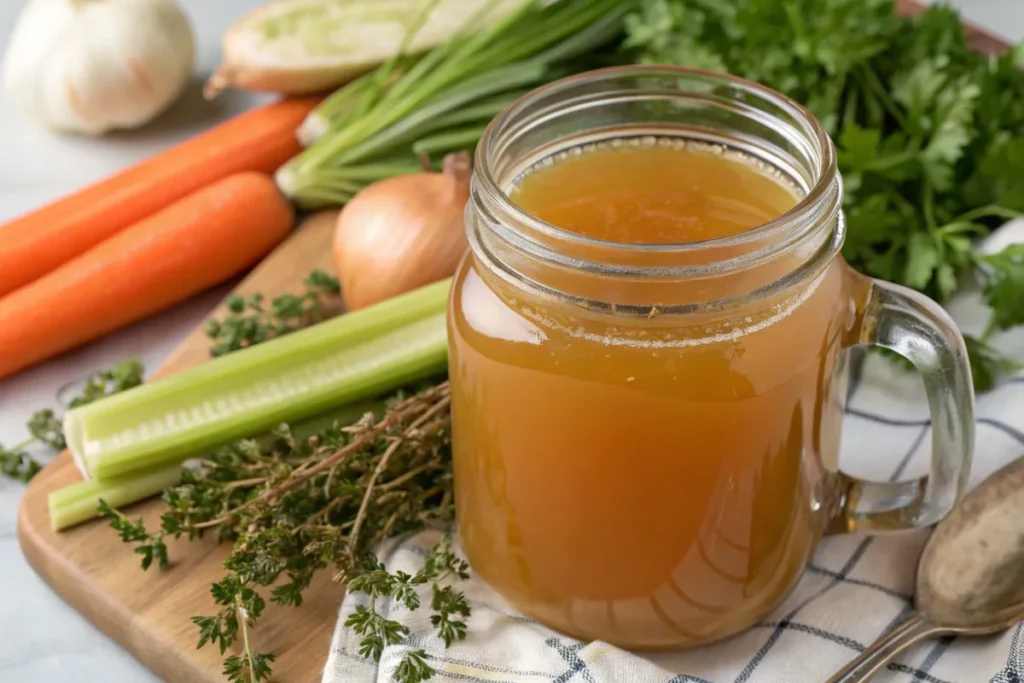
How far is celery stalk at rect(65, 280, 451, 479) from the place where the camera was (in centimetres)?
127

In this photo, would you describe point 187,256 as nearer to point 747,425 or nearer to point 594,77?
point 594,77

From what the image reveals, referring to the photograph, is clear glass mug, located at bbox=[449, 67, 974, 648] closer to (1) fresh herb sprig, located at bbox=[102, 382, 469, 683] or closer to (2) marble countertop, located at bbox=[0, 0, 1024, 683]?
(1) fresh herb sprig, located at bbox=[102, 382, 469, 683]

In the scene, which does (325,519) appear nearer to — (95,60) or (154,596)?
(154,596)

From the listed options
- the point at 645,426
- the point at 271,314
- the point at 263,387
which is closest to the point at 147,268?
the point at 271,314

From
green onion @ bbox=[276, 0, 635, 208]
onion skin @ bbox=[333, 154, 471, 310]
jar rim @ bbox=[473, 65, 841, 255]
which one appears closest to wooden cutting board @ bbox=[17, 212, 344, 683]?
onion skin @ bbox=[333, 154, 471, 310]

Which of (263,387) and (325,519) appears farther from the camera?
(263,387)

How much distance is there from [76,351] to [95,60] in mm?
545

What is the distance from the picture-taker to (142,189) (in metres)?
1.77

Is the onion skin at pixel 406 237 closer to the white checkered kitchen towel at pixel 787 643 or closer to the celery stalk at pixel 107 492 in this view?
the celery stalk at pixel 107 492

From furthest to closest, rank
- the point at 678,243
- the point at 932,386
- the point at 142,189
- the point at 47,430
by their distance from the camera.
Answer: the point at 142,189
the point at 47,430
the point at 932,386
the point at 678,243

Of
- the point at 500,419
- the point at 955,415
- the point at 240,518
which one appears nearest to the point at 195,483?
the point at 240,518

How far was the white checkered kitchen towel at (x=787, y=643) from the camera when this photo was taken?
101 centimetres

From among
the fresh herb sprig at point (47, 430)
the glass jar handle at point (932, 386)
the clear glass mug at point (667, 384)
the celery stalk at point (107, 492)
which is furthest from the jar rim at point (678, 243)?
the fresh herb sprig at point (47, 430)

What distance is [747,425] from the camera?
911 mm
